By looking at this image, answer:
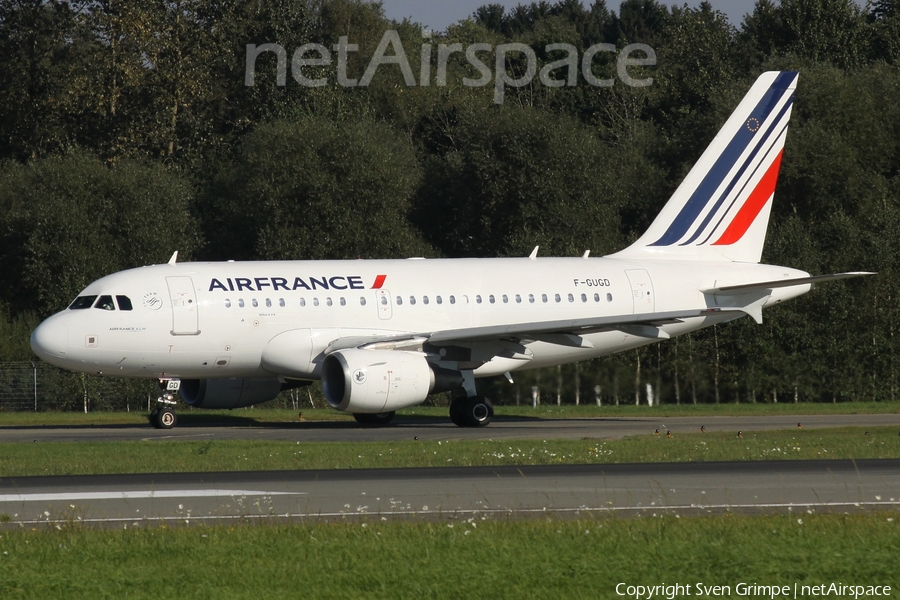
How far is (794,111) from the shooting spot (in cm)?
5809

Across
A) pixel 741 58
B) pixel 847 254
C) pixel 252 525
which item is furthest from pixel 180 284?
pixel 741 58

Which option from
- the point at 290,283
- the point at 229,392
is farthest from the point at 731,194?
the point at 229,392

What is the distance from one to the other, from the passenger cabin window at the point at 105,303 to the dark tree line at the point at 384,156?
1519 centimetres

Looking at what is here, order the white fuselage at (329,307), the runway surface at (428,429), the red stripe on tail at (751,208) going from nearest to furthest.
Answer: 1. the runway surface at (428,429)
2. the white fuselage at (329,307)
3. the red stripe on tail at (751,208)

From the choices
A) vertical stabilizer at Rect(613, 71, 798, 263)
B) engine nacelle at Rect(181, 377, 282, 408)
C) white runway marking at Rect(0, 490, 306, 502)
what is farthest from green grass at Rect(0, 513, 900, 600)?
vertical stabilizer at Rect(613, 71, 798, 263)

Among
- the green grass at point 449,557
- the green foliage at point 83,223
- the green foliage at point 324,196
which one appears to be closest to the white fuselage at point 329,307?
the green grass at point 449,557

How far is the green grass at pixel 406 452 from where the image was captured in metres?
20.1

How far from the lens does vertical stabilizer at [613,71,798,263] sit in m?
36.2

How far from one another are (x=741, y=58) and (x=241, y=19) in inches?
1110

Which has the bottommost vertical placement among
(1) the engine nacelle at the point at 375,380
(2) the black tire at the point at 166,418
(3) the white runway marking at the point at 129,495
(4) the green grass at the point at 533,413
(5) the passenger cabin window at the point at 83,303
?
(4) the green grass at the point at 533,413

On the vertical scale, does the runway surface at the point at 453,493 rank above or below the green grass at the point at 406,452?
above
